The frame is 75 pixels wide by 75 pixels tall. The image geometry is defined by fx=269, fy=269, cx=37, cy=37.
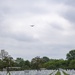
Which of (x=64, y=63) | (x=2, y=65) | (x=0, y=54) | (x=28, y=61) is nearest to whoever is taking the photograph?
(x=2, y=65)

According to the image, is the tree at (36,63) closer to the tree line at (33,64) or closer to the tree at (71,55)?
the tree line at (33,64)

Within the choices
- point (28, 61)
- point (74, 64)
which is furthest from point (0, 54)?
point (74, 64)

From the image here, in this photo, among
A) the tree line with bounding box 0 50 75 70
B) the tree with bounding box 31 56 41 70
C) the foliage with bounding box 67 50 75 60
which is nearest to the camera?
the tree line with bounding box 0 50 75 70

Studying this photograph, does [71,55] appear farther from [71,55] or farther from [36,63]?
[36,63]

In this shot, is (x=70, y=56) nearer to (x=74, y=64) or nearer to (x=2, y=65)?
(x=74, y=64)

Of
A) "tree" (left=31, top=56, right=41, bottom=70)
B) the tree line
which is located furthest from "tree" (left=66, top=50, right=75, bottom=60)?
"tree" (left=31, top=56, right=41, bottom=70)

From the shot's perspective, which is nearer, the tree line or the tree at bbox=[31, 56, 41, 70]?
the tree line

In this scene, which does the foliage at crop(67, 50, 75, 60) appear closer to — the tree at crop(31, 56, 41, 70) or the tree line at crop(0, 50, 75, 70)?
the tree line at crop(0, 50, 75, 70)

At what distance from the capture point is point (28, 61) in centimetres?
12288

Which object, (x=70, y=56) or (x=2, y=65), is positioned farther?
(x=70, y=56)

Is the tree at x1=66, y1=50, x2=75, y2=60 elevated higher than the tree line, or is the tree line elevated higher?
the tree at x1=66, y1=50, x2=75, y2=60

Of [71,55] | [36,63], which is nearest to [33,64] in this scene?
[36,63]

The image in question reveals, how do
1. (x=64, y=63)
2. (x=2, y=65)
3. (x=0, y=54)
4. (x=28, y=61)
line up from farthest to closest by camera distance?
(x=0, y=54) < (x=64, y=63) < (x=28, y=61) < (x=2, y=65)

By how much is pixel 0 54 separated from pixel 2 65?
35711 millimetres
